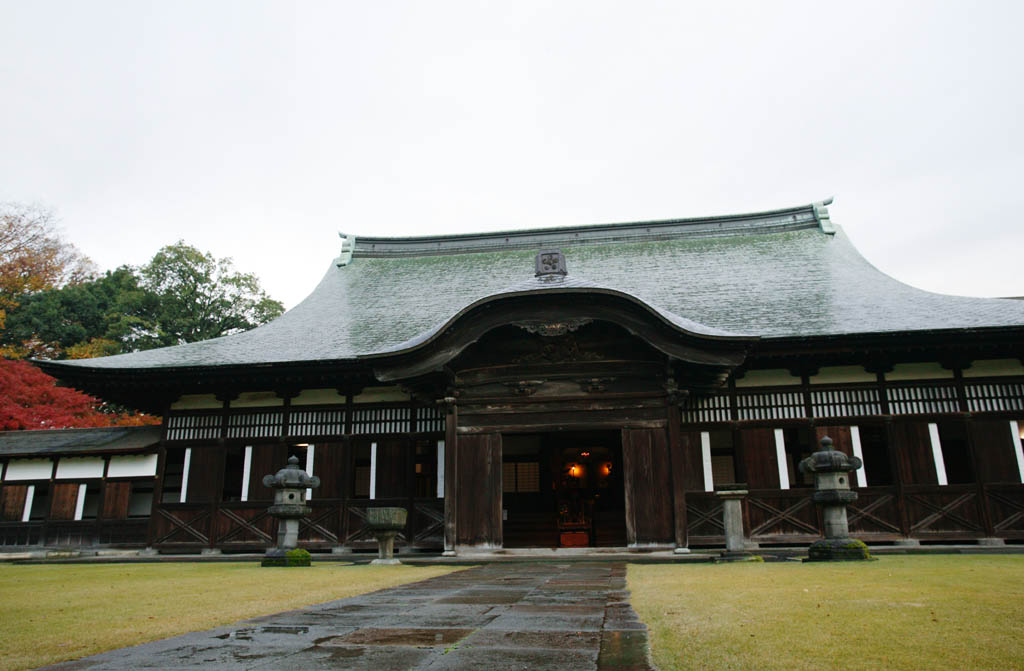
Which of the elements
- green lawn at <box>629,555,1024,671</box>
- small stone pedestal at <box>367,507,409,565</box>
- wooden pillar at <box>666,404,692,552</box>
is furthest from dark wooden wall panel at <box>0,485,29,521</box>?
green lawn at <box>629,555,1024,671</box>

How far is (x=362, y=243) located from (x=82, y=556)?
42.4 ft

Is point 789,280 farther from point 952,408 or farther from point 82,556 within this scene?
point 82,556

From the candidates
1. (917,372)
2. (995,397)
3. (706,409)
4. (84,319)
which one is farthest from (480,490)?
(84,319)

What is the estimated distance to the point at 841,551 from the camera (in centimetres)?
973

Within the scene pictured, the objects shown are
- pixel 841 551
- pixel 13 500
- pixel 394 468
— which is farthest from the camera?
pixel 13 500

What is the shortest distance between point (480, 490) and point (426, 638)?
28.7 ft

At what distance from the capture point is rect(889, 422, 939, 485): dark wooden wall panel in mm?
13242

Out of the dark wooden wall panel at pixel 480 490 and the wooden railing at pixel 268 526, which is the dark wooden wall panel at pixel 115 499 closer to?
the wooden railing at pixel 268 526

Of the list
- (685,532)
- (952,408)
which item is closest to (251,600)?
(685,532)

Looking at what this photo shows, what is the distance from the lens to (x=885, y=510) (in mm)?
13109

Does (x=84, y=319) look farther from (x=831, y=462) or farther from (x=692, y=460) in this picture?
(x=831, y=462)

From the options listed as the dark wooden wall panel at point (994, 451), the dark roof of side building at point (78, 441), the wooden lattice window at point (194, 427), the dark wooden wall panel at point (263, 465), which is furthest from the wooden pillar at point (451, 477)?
the dark wooden wall panel at point (994, 451)

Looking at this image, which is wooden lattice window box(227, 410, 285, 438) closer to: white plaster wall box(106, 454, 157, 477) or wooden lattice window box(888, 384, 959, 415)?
white plaster wall box(106, 454, 157, 477)

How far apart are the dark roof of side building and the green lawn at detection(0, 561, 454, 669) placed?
5827mm
